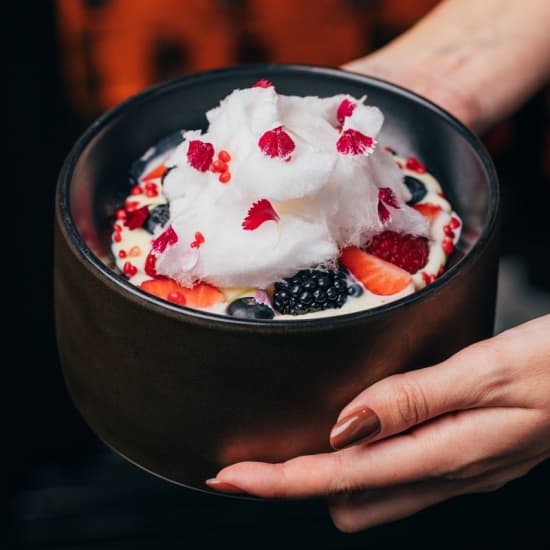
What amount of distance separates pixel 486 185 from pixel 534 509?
1.08m

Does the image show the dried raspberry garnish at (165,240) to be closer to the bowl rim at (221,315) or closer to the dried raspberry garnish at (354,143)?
the bowl rim at (221,315)

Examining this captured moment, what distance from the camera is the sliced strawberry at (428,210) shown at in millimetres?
1038

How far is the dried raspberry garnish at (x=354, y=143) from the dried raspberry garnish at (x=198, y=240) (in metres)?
0.16

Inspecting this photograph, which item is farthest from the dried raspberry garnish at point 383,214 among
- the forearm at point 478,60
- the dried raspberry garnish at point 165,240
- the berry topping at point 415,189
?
the forearm at point 478,60

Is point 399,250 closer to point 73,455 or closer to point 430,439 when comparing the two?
point 430,439

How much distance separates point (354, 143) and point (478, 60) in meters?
0.52

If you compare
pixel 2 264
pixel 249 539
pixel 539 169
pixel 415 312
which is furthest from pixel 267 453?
pixel 539 169

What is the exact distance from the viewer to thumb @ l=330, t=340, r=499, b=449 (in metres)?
0.84

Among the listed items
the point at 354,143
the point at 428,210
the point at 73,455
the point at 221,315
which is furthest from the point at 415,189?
the point at 73,455

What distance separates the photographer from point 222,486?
0.89 metres

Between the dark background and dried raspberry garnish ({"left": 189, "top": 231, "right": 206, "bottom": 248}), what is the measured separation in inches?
40.0

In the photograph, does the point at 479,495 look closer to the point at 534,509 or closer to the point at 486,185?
the point at 534,509

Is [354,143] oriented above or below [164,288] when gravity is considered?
above

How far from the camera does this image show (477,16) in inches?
55.7
